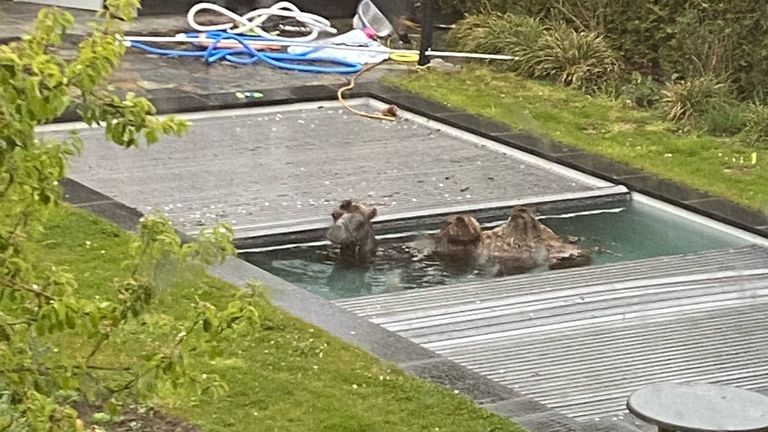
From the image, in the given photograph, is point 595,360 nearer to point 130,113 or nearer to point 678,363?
point 678,363

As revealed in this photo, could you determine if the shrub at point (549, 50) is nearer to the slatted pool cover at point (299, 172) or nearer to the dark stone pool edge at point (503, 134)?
the dark stone pool edge at point (503, 134)

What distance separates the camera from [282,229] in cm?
785

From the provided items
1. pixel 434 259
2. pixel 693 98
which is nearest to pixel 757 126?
pixel 693 98

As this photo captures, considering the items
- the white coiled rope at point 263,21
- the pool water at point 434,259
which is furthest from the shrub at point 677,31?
the pool water at point 434,259

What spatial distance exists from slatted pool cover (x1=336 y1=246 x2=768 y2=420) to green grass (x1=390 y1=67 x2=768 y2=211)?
1.51 m

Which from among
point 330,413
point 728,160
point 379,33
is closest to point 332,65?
point 379,33

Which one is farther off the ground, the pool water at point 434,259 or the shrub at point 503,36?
the shrub at point 503,36

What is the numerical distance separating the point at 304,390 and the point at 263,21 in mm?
8162

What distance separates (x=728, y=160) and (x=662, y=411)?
17.3 ft

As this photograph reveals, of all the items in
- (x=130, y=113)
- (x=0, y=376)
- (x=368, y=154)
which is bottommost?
(x=368, y=154)

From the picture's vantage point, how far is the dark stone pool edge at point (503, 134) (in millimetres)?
8492

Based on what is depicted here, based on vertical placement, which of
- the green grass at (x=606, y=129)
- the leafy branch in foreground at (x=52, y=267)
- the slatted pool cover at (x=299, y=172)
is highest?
the leafy branch in foreground at (x=52, y=267)

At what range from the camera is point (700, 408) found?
4633 mm

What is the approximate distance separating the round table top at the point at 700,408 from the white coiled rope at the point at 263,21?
27.3 feet
